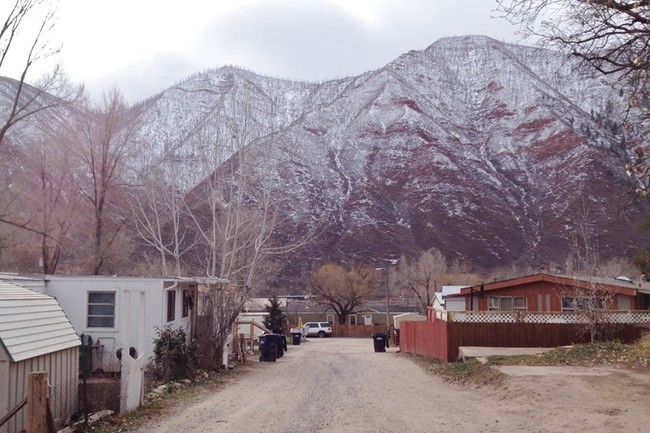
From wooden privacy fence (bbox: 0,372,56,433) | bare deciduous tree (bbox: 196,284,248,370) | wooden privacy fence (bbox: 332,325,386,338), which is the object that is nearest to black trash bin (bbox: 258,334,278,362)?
bare deciduous tree (bbox: 196,284,248,370)

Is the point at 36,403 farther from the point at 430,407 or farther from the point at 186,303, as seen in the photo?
the point at 186,303

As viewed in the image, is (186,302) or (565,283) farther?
(565,283)

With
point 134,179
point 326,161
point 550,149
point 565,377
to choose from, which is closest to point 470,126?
point 550,149

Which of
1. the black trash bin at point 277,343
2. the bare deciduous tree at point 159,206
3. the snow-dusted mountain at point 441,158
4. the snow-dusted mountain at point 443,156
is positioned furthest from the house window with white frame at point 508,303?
the snow-dusted mountain at point 443,156

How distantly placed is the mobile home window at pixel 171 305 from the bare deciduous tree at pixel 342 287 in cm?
5168

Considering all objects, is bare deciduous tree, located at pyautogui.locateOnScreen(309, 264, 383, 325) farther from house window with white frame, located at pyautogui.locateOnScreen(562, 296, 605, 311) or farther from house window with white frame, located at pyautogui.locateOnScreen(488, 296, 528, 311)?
house window with white frame, located at pyautogui.locateOnScreen(562, 296, 605, 311)

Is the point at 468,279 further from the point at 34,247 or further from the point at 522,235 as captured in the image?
the point at 34,247

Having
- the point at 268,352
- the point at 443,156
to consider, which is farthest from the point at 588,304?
the point at 443,156

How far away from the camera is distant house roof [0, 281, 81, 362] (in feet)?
36.9

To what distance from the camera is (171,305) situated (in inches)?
826

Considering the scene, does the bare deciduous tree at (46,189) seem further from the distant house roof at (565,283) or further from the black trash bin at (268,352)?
the distant house roof at (565,283)

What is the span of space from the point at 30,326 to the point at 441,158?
108 meters

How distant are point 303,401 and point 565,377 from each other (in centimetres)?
560

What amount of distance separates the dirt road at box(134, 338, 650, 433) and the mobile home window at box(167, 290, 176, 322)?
3.05 m
